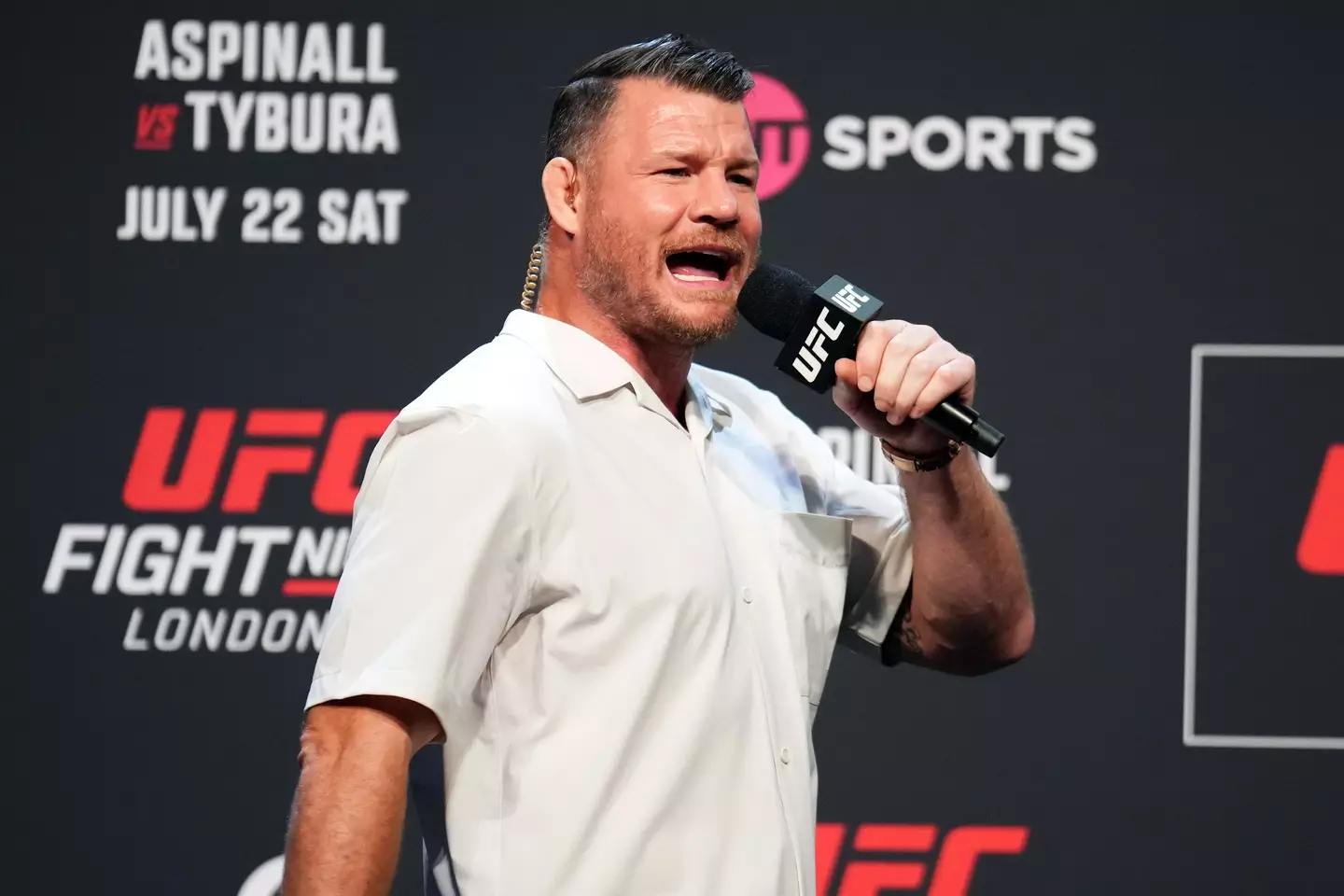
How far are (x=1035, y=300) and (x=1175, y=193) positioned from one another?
0.28 m

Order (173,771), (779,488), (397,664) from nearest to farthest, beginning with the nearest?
(397,664) → (779,488) → (173,771)

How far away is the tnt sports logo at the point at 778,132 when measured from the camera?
250cm

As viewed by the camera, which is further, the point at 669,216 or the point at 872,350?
the point at 669,216

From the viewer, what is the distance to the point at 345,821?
3.92ft

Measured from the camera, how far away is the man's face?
1531mm

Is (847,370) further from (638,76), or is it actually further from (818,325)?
(638,76)

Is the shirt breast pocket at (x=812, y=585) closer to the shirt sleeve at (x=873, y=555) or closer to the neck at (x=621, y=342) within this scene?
the shirt sleeve at (x=873, y=555)

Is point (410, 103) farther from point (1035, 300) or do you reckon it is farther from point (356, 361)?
point (1035, 300)

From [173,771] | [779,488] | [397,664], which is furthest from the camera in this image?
[173,771]

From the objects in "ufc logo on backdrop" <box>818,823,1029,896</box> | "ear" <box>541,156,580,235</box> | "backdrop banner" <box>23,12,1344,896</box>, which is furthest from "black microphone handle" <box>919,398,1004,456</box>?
"ufc logo on backdrop" <box>818,823,1029,896</box>

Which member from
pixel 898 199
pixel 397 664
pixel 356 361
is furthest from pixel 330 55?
pixel 397 664

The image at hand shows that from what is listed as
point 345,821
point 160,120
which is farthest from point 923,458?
point 160,120

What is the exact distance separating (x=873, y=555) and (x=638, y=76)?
58 centimetres

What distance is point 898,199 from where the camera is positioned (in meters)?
2.51
